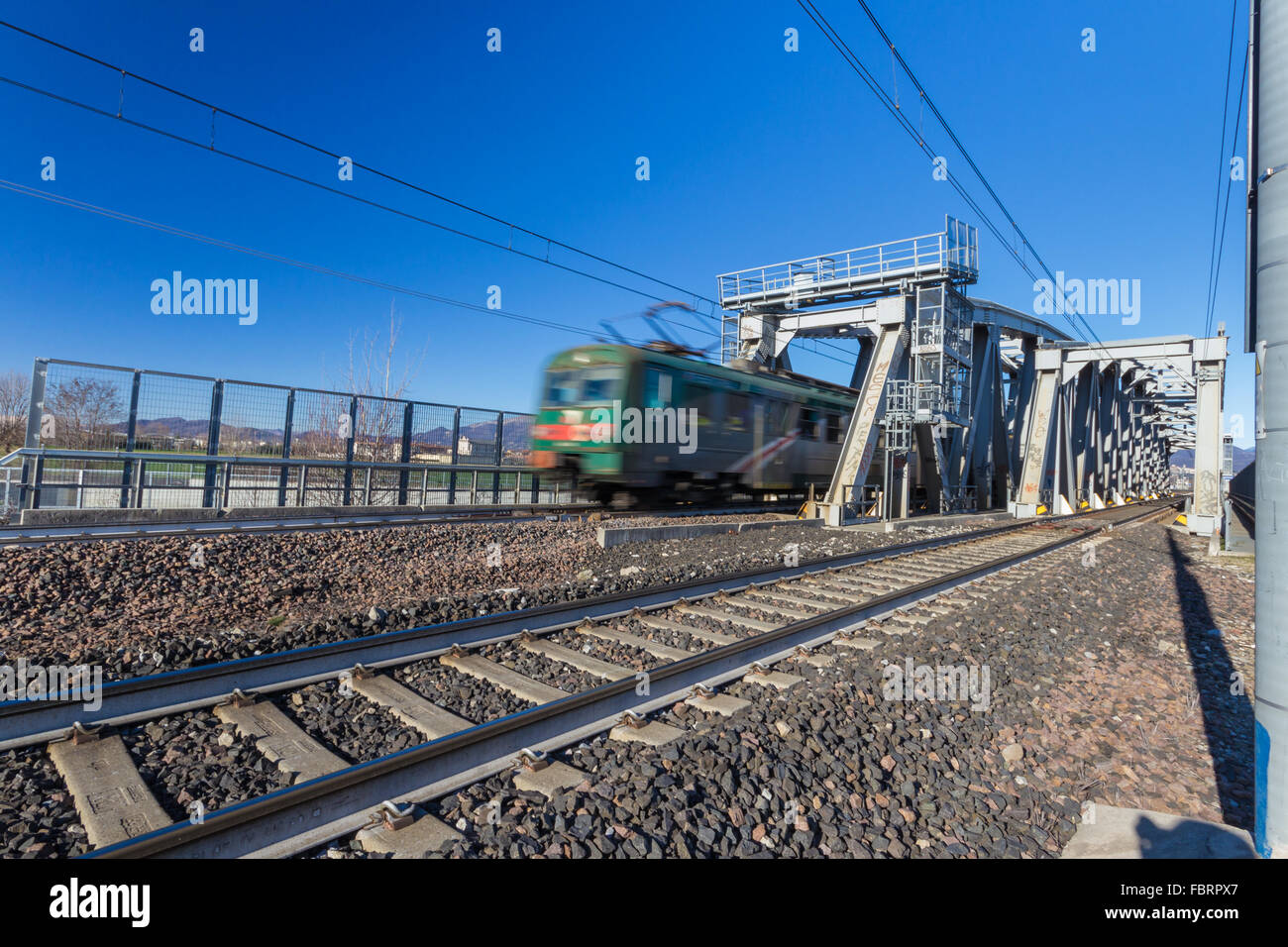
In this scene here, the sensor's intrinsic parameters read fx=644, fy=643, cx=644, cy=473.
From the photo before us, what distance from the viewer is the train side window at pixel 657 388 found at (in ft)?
45.7

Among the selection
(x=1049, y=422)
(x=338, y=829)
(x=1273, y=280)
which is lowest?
(x=338, y=829)

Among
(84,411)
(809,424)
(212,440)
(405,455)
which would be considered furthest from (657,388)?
(84,411)

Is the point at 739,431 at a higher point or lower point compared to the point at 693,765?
higher

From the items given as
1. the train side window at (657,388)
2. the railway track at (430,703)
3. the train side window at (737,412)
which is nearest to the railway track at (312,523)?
the train side window at (737,412)

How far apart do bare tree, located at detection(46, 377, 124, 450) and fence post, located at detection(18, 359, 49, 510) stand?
135 mm

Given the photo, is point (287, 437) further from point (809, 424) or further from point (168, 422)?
point (809, 424)

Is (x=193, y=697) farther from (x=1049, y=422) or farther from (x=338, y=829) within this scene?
(x=1049, y=422)

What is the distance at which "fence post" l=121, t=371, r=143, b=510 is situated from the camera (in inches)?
440

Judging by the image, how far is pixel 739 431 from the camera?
640 inches
